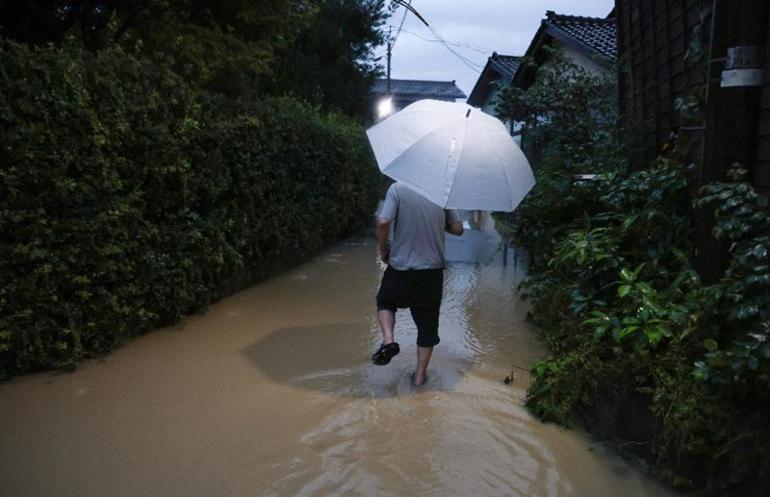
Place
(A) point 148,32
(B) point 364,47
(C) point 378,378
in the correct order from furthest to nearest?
(B) point 364,47 → (A) point 148,32 → (C) point 378,378

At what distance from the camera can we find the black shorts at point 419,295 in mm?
4492

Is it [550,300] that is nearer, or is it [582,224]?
[550,300]

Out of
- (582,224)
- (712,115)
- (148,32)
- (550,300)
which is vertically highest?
(148,32)

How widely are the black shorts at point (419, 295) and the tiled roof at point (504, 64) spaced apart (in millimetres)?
16416

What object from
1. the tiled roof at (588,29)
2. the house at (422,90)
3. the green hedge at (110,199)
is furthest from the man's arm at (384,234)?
the house at (422,90)

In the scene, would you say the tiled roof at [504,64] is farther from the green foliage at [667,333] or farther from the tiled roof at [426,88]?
the tiled roof at [426,88]

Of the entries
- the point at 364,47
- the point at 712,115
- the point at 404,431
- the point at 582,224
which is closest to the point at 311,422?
the point at 404,431

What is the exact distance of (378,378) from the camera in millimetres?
4781

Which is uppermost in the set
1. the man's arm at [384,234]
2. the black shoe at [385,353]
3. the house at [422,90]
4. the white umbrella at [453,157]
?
the house at [422,90]

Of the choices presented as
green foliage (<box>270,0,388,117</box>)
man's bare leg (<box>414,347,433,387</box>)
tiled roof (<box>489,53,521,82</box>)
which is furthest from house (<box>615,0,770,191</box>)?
green foliage (<box>270,0,388,117</box>)

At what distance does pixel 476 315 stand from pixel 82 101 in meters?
4.52

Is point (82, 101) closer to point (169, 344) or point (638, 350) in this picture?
point (169, 344)

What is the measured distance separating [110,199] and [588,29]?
13037 millimetres

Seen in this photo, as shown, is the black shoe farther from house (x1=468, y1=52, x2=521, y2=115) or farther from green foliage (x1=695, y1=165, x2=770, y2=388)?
house (x1=468, y1=52, x2=521, y2=115)
